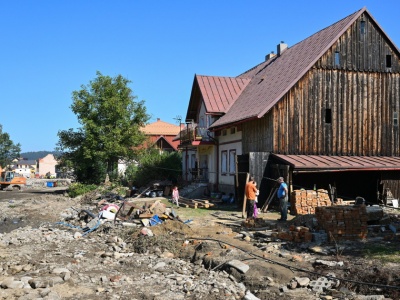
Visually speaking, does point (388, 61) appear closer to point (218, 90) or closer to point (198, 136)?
point (218, 90)

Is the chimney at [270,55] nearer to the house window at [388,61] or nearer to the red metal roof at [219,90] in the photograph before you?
the red metal roof at [219,90]

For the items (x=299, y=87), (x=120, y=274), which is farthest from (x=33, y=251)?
(x=299, y=87)

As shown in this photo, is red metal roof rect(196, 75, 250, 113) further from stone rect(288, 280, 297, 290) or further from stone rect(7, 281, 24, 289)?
stone rect(7, 281, 24, 289)

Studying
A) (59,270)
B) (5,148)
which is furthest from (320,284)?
(5,148)

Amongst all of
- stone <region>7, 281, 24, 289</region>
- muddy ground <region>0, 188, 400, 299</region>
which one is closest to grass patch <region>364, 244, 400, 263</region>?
muddy ground <region>0, 188, 400, 299</region>

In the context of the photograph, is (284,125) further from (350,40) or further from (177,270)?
(177,270)

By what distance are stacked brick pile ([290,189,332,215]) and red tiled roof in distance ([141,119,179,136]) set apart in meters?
38.0

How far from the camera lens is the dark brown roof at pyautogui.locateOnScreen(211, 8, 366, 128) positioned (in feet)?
73.2

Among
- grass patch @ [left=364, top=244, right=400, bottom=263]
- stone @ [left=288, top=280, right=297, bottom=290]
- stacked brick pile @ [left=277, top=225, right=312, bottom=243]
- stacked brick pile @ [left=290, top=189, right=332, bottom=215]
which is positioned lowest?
stone @ [left=288, top=280, right=297, bottom=290]

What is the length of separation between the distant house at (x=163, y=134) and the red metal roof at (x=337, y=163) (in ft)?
97.7

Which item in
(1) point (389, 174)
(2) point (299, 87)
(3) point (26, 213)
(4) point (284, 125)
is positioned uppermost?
(2) point (299, 87)

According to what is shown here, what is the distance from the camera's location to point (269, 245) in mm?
12094

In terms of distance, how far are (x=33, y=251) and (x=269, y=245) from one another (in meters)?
6.94

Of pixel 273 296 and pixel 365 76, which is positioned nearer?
pixel 273 296
